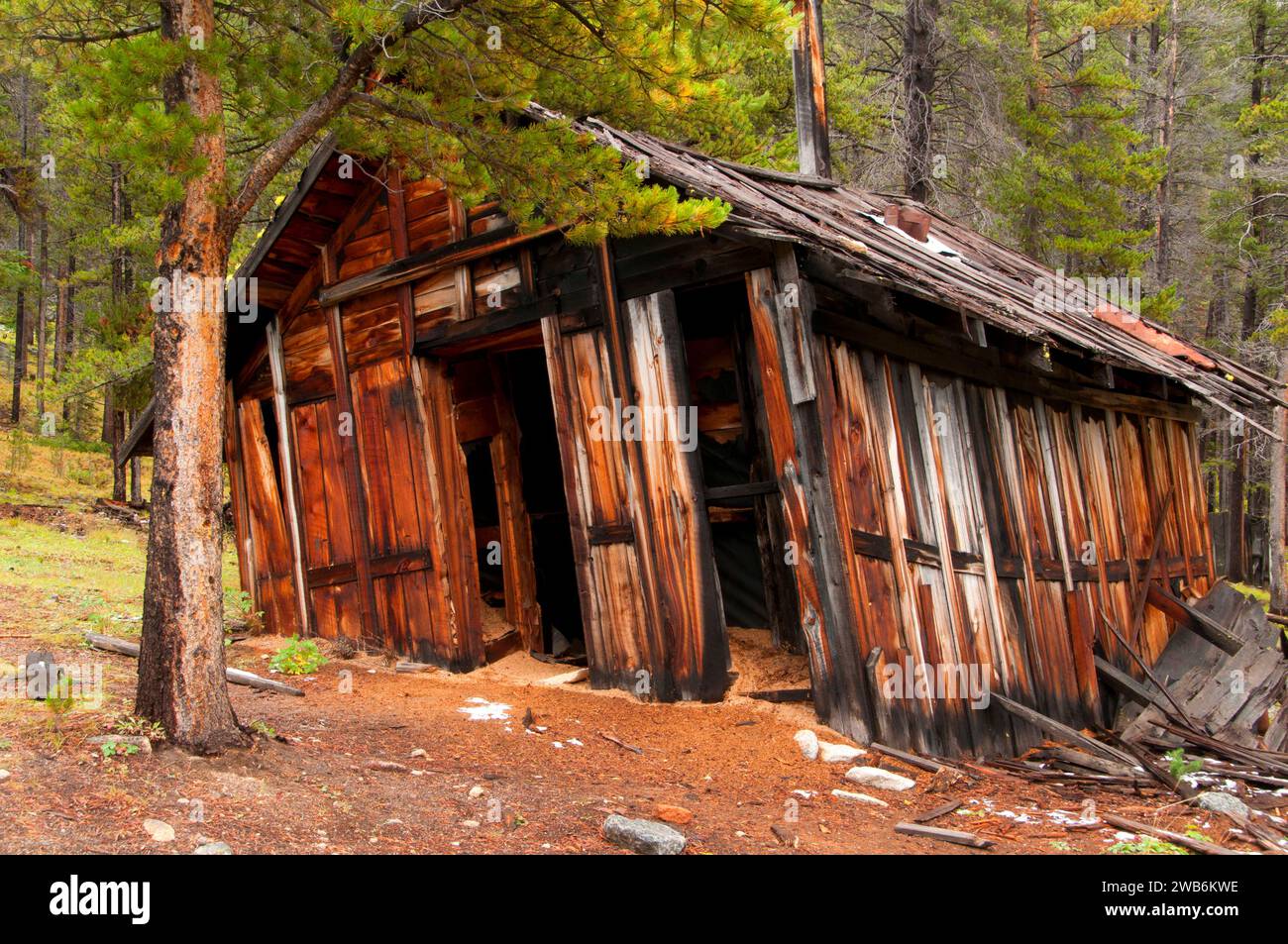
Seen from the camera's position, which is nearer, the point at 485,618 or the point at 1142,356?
the point at 1142,356

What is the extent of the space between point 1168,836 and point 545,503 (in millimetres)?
7592

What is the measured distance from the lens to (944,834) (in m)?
6.04

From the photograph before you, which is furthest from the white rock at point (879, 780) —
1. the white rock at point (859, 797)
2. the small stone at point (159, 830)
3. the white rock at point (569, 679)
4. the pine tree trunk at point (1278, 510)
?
the pine tree trunk at point (1278, 510)

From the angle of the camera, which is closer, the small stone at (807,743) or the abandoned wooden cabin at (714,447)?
the small stone at (807,743)

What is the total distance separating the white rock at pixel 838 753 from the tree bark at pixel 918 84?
1225 centimetres

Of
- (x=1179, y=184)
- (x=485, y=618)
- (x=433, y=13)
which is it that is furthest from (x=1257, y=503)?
(x=433, y=13)

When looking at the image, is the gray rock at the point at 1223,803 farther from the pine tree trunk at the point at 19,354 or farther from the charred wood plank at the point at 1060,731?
the pine tree trunk at the point at 19,354

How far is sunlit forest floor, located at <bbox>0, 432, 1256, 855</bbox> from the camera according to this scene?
4.91 meters

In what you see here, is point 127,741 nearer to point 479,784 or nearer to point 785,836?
point 479,784

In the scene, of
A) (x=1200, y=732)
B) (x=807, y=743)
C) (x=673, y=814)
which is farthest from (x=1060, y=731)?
(x=673, y=814)

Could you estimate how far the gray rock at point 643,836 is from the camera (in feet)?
16.8
